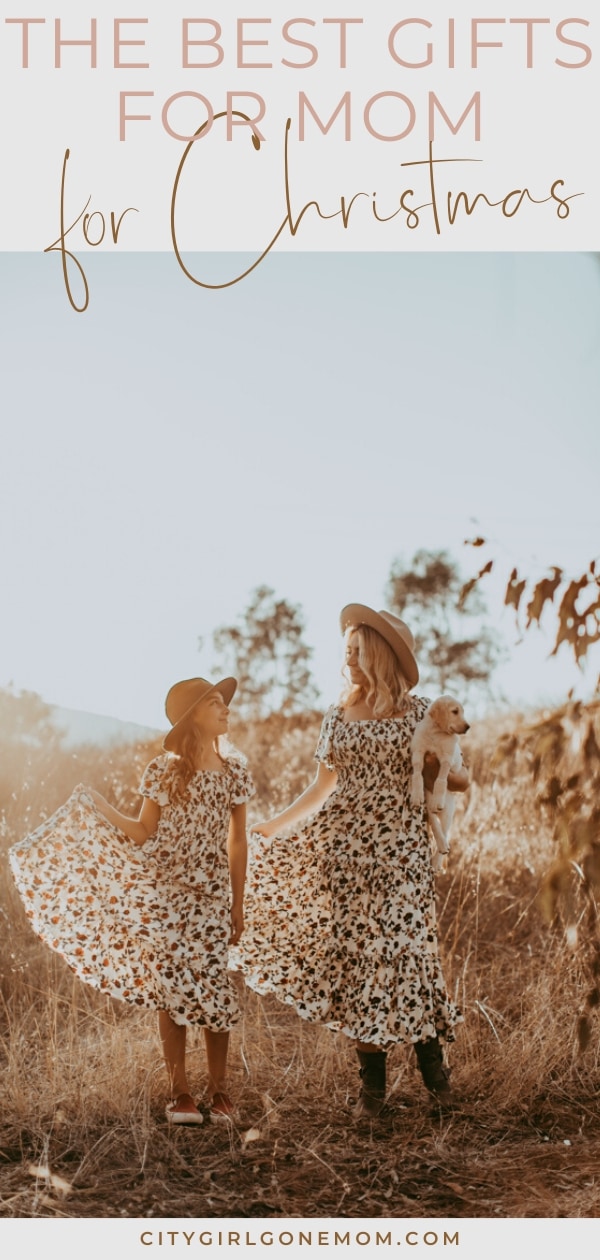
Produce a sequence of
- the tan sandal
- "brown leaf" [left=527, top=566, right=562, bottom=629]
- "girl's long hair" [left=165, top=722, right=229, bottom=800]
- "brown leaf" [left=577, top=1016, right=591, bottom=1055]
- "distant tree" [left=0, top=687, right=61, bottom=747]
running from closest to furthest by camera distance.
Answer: "brown leaf" [left=577, top=1016, right=591, bottom=1055] < "brown leaf" [left=527, top=566, right=562, bottom=629] < the tan sandal < "girl's long hair" [left=165, top=722, right=229, bottom=800] < "distant tree" [left=0, top=687, right=61, bottom=747]

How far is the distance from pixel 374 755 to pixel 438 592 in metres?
5.86

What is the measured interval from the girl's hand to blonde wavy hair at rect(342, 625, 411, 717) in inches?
32.7

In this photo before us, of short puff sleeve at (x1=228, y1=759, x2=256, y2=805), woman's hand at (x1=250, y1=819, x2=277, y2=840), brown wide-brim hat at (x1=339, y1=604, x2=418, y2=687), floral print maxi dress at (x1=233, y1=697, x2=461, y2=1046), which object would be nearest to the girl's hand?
→ floral print maxi dress at (x1=233, y1=697, x2=461, y2=1046)

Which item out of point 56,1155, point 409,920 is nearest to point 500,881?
point 409,920

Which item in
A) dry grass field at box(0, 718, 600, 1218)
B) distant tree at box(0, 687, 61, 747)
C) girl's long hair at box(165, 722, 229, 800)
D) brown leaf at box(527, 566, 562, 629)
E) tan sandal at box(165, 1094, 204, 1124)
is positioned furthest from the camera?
distant tree at box(0, 687, 61, 747)

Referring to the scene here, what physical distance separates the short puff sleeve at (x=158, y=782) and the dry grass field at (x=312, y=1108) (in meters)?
Result: 0.99

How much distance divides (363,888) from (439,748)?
0.57m

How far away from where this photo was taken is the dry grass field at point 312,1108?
3.39 metres

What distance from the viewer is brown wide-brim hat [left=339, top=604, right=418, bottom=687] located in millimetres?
3936

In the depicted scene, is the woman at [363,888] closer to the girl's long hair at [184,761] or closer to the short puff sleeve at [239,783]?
the short puff sleeve at [239,783]

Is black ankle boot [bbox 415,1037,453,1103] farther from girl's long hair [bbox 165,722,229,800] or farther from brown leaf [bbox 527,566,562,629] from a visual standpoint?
brown leaf [bbox 527,566,562,629]

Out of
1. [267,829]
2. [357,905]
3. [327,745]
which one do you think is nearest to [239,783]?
[267,829]

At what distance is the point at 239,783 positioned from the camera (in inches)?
154

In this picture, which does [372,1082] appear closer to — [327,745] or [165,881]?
[165,881]
